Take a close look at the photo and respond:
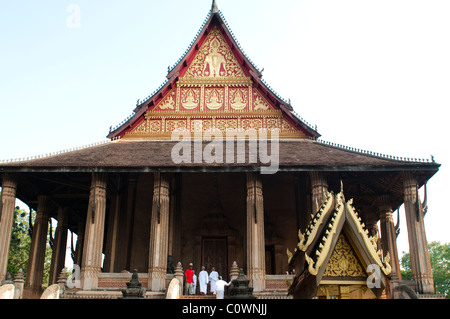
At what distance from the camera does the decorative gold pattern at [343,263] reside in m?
5.63

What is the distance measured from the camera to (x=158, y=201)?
15523mm

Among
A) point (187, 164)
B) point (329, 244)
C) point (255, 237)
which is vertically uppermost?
point (187, 164)

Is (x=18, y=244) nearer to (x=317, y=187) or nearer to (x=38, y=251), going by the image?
(x=38, y=251)

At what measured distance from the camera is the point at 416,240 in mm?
14594

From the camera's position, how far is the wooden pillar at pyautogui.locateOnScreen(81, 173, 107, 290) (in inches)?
568

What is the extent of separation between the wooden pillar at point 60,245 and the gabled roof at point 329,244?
15.9 meters

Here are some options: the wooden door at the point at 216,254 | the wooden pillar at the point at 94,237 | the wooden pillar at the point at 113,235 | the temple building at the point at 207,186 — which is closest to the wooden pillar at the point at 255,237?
the temple building at the point at 207,186

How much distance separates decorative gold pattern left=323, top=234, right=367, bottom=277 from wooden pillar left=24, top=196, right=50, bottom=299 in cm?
1452

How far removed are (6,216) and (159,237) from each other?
4909 mm

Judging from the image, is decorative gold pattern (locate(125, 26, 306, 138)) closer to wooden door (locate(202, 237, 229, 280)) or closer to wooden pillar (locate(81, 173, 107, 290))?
wooden pillar (locate(81, 173, 107, 290))

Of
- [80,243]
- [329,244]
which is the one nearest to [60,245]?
[80,243]

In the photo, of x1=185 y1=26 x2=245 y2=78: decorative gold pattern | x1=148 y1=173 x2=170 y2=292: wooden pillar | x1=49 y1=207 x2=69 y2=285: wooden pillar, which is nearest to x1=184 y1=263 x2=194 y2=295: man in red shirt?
x1=148 y1=173 x2=170 y2=292: wooden pillar

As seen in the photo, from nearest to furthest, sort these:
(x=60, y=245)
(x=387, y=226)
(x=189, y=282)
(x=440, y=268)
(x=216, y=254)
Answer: (x=189, y=282), (x=216, y=254), (x=387, y=226), (x=60, y=245), (x=440, y=268)
